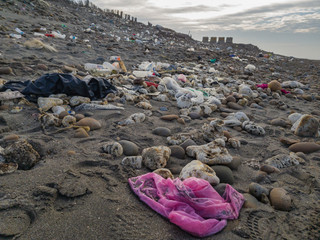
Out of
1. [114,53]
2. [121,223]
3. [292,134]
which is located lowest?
[121,223]

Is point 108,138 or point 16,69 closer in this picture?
point 108,138

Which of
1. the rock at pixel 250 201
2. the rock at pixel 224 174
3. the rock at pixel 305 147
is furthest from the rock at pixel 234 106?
the rock at pixel 250 201

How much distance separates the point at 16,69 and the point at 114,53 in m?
4.27

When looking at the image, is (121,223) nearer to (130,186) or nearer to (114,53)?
(130,186)

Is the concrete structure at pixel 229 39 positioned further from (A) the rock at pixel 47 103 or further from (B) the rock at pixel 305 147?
(A) the rock at pixel 47 103

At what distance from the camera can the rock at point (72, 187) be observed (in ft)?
Answer: 5.20

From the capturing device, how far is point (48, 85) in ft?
11.5

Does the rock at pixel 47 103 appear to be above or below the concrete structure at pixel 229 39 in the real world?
below

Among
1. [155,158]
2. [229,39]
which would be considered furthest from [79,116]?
[229,39]

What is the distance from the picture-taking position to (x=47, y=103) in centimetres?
313

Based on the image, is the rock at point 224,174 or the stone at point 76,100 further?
the stone at point 76,100

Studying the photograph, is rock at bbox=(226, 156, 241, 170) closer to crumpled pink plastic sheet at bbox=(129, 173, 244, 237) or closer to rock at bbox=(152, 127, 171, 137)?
crumpled pink plastic sheet at bbox=(129, 173, 244, 237)

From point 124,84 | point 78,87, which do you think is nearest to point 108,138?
point 78,87

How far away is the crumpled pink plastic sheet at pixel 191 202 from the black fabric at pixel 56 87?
233 cm
